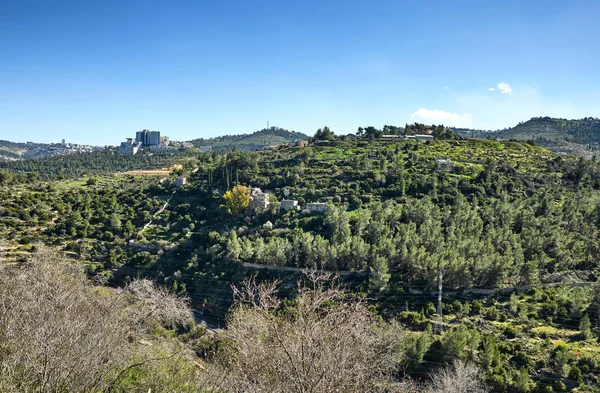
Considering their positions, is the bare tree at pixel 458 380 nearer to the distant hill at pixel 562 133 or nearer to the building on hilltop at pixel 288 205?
the building on hilltop at pixel 288 205

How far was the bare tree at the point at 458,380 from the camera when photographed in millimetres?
16047

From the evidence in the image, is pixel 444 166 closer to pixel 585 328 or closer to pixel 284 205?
pixel 284 205

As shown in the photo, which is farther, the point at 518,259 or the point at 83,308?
the point at 518,259

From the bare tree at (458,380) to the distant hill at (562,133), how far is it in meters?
103

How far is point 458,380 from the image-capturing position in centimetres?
1636

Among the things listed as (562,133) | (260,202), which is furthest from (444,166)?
(562,133)

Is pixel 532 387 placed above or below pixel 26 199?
below

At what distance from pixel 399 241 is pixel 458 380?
15809mm

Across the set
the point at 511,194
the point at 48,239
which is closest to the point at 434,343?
A: the point at 511,194

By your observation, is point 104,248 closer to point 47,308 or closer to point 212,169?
point 212,169

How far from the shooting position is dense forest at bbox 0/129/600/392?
71.7ft

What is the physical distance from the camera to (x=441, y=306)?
85.3ft

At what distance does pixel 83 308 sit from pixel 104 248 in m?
23.2

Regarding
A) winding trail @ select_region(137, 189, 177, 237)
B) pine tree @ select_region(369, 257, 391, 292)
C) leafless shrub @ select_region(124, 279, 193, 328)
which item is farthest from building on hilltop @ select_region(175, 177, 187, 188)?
pine tree @ select_region(369, 257, 391, 292)
